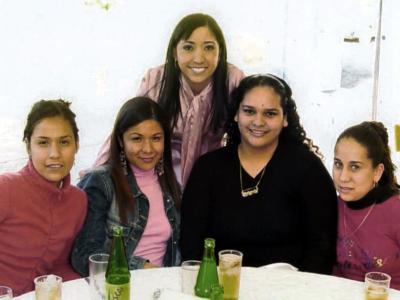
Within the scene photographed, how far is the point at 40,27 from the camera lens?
279 cm

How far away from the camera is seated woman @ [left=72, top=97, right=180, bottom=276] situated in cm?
203

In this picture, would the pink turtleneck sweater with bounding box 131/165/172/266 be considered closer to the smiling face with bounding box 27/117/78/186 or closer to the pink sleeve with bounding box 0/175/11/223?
the smiling face with bounding box 27/117/78/186

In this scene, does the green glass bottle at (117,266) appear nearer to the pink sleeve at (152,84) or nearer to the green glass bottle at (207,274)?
the green glass bottle at (207,274)

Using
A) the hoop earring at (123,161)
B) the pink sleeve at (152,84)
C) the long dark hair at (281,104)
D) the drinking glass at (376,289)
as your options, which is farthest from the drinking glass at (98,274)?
the pink sleeve at (152,84)

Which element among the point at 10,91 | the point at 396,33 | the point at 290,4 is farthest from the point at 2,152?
the point at 396,33

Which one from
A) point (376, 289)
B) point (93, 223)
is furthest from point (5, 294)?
point (376, 289)

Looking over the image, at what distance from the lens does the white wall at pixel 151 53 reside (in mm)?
2801

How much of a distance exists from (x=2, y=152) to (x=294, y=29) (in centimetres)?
168

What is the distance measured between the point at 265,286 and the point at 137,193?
2.48ft

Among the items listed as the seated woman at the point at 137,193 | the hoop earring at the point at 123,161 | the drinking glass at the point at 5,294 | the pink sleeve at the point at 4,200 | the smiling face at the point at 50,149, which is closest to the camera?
the drinking glass at the point at 5,294

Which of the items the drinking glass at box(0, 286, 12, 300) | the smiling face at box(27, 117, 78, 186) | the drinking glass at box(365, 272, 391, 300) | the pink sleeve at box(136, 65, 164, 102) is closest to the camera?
the drinking glass at box(0, 286, 12, 300)

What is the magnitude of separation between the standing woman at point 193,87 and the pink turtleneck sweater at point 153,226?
407mm

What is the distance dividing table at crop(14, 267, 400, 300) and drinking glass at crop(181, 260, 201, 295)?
0.05 metres

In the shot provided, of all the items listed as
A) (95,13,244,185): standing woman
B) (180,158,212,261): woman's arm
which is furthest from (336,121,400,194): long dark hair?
(95,13,244,185): standing woman
